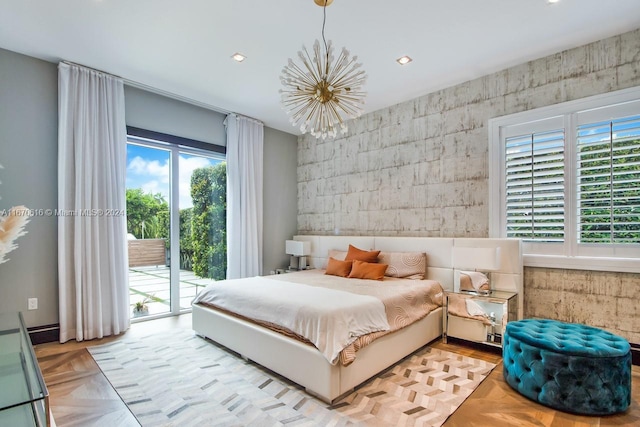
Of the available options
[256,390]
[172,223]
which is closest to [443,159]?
[256,390]

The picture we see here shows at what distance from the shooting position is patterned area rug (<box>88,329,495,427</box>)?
2000 millimetres

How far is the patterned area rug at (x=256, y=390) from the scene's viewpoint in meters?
2.00

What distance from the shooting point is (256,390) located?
234cm

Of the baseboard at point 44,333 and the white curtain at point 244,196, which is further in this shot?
the white curtain at point 244,196

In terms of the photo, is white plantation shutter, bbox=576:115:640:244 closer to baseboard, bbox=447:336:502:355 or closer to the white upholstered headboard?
the white upholstered headboard

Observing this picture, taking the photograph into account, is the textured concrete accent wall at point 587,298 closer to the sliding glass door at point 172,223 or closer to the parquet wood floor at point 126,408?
→ the parquet wood floor at point 126,408

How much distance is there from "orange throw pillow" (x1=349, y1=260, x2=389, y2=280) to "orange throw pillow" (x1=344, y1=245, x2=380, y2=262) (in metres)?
0.18

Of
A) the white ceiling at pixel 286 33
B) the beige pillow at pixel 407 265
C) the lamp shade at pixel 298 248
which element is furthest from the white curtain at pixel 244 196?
the beige pillow at pixel 407 265

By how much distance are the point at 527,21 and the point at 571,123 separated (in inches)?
43.5

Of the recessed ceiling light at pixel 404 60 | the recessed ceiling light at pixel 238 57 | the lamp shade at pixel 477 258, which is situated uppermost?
the recessed ceiling light at pixel 238 57

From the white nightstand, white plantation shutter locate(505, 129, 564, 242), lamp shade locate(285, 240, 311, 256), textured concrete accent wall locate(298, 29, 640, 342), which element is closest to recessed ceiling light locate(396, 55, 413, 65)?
textured concrete accent wall locate(298, 29, 640, 342)

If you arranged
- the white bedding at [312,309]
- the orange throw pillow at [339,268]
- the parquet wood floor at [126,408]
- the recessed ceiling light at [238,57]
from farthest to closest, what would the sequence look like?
A: the orange throw pillow at [339,268], the recessed ceiling light at [238,57], the white bedding at [312,309], the parquet wood floor at [126,408]

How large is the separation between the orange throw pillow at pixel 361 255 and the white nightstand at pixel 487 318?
3.32 ft

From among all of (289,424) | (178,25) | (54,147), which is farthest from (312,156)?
(289,424)
